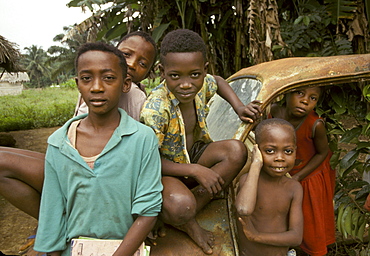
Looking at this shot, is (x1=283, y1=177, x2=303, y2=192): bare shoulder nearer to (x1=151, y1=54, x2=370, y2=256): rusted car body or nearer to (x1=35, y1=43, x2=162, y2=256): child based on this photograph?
(x1=151, y1=54, x2=370, y2=256): rusted car body

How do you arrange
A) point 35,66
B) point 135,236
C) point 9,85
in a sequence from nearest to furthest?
point 135,236 < point 9,85 < point 35,66

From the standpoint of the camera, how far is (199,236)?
1564 millimetres

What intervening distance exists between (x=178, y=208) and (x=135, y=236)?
24 centimetres

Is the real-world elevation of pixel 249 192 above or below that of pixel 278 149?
below

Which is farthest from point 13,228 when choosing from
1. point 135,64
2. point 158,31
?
point 158,31

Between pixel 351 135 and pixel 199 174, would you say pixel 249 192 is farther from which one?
pixel 351 135

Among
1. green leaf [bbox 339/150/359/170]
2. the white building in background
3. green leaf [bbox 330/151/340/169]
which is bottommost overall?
the white building in background

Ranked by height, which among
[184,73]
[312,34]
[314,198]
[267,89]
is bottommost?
[314,198]

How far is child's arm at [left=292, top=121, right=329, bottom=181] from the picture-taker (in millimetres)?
2123

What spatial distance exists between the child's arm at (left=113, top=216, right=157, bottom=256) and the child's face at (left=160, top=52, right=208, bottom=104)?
66 cm

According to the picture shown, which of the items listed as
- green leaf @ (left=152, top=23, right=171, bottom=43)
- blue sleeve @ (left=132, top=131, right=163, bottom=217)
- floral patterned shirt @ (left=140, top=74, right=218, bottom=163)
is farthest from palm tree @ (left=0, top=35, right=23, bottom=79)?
blue sleeve @ (left=132, top=131, right=163, bottom=217)

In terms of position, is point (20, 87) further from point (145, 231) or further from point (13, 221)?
point (145, 231)

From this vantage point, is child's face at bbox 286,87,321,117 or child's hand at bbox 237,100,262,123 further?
child's face at bbox 286,87,321,117

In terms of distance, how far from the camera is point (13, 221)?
3.81 m
